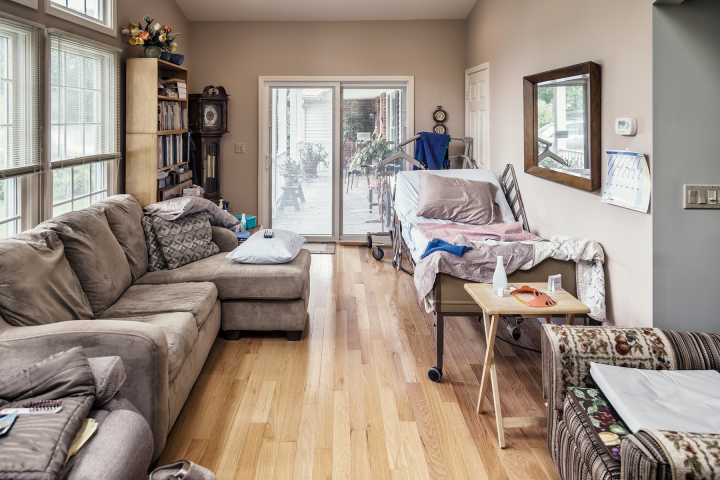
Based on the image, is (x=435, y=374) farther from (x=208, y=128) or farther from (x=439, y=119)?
(x=208, y=128)

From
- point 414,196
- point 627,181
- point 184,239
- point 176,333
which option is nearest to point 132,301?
point 176,333

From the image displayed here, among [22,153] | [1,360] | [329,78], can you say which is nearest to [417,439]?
[1,360]

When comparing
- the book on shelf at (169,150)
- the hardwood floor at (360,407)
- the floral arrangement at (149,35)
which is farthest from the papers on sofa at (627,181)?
the floral arrangement at (149,35)

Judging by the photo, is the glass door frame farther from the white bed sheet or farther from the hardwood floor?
the hardwood floor

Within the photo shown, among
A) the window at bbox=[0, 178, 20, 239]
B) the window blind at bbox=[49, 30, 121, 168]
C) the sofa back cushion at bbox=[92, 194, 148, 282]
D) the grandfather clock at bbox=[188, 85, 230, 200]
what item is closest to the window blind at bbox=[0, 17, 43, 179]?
the window at bbox=[0, 178, 20, 239]

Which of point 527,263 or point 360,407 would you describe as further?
point 527,263

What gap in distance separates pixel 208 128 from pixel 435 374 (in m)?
4.30

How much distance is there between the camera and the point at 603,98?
3.24 meters

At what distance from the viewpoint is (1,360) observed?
215 centimetres

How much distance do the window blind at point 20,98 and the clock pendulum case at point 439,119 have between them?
4287 millimetres

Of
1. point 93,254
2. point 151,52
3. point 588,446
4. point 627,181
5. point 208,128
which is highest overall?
point 151,52

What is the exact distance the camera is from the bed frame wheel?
10.3 ft

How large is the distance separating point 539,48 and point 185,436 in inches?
136

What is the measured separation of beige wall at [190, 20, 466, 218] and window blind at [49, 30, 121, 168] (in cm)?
232
